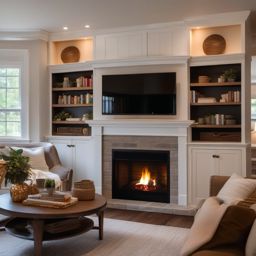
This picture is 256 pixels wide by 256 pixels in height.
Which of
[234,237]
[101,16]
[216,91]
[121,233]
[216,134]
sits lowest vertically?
[121,233]

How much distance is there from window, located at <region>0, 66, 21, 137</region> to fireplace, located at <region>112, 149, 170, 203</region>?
1.82 metres

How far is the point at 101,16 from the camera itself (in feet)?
16.8

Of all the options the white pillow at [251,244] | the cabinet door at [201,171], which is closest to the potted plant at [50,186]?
the white pillow at [251,244]

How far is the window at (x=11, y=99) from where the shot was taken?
6148 mm

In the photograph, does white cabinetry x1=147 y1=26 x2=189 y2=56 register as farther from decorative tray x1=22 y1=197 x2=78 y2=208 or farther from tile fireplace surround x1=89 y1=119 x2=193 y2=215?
decorative tray x1=22 y1=197 x2=78 y2=208

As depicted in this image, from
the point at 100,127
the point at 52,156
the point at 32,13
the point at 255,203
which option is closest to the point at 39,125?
the point at 52,156

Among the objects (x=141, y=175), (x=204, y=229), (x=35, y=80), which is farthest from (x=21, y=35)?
(x=204, y=229)

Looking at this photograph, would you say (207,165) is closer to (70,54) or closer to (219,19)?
(219,19)

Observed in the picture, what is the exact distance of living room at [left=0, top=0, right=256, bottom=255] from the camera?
5.07 metres

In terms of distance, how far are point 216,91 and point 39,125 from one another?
2957 mm

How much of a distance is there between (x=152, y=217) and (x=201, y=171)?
1.00 m

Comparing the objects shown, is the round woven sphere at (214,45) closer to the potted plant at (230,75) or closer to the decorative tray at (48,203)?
the potted plant at (230,75)

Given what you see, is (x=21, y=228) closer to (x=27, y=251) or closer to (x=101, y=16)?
(x=27, y=251)

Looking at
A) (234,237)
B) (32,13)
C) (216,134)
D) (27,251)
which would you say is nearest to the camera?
(234,237)
